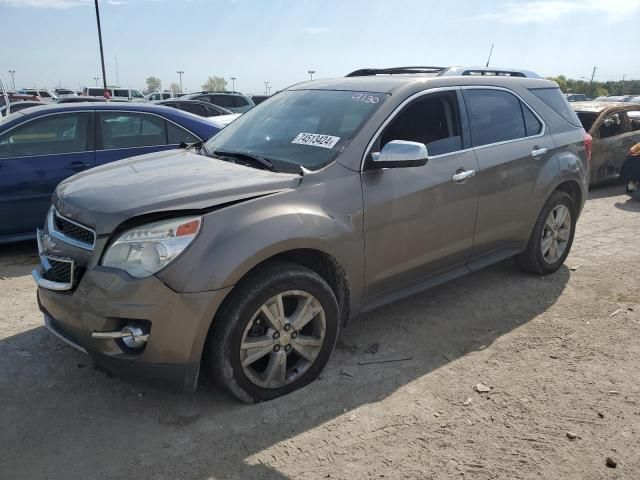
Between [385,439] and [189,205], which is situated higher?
[189,205]

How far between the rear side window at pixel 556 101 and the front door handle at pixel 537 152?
529mm

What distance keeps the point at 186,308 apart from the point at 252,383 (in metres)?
0.64

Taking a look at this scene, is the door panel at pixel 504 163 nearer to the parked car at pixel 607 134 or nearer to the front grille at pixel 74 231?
the front grille at pixel 74 231

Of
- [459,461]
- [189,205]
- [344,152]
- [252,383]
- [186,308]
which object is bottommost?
[459,461]

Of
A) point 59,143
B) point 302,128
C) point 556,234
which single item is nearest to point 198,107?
point 59,143

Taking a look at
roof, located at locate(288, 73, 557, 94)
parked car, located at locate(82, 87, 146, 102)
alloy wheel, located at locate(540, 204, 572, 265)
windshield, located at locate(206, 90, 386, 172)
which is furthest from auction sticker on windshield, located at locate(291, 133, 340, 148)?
parked car, located at locate(82, 87, 146, 102)

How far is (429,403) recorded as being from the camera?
3178 millimetres

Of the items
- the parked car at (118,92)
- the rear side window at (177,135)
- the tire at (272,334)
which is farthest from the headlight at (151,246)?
the parked car at (118,92)

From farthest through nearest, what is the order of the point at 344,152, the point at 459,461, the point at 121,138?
1. the point at 121,138
2. the point at 344,152
3. the point at 459,461

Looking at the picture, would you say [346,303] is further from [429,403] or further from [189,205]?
[189,205]

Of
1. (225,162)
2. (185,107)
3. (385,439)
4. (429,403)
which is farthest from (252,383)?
(185,107)

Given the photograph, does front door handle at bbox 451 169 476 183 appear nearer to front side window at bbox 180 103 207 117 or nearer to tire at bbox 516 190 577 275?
tire at bbox 516 190 577 275

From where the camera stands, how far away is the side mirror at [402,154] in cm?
332

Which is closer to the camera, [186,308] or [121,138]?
[186,308]
